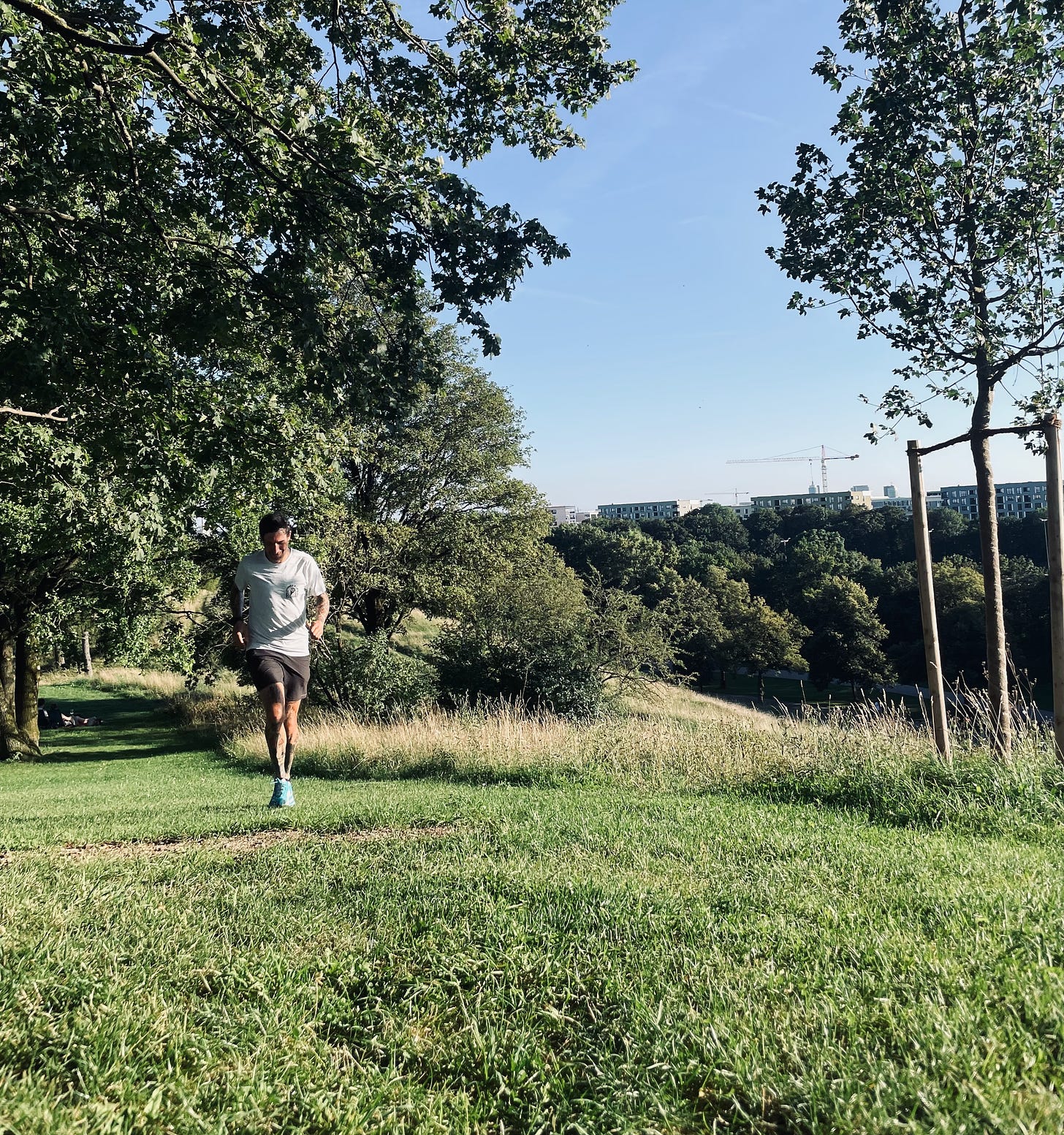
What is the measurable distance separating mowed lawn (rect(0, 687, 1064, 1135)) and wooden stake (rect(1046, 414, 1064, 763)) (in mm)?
2381

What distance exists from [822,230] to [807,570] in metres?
61.7

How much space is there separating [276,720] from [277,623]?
0.78 meters

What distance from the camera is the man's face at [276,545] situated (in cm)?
618

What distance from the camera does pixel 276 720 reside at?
20.6 ft

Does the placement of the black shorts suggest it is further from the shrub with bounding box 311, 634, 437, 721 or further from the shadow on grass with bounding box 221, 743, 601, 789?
the shrub with bounding box 311, 634, 437, 721

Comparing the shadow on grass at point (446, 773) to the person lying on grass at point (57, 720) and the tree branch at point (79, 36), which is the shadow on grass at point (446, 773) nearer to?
the tree branch at point (79, 36)

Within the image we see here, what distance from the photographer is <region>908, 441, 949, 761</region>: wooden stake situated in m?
7.14

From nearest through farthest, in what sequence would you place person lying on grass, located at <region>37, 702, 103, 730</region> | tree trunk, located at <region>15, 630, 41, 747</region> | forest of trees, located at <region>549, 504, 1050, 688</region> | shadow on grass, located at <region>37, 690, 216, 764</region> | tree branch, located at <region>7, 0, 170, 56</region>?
tree branch, located at <region>7, 0, 170, 56</region>
tree trunk, located at <region>15, 630, 41, 747</region>
shadow on grass, located at <region>37, 690, 216, 764</region>
person lying on grass, located at <region>37, 702, 103, 730</region>
forest of trees, located at <region>549, 504, 1050, 688</region>

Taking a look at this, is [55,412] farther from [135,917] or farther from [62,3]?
[135,917]

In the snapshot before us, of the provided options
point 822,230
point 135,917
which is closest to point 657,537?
point 822,230

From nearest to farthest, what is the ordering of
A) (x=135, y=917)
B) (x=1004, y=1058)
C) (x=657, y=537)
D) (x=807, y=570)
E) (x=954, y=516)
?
1. (x=1004, y=1058)
2. (x=135, y=917)
3. (x=807, y=570)
4. (x=954, y=516)
5. (x=657, y=537)

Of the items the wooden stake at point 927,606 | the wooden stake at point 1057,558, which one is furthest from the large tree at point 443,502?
the wooden stake at point 1057,558

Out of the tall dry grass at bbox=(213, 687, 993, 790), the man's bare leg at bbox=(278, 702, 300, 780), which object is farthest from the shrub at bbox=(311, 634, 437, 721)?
the man's bare leg at bbox=(278, 702, 300, 780)

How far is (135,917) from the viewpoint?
3.43m
